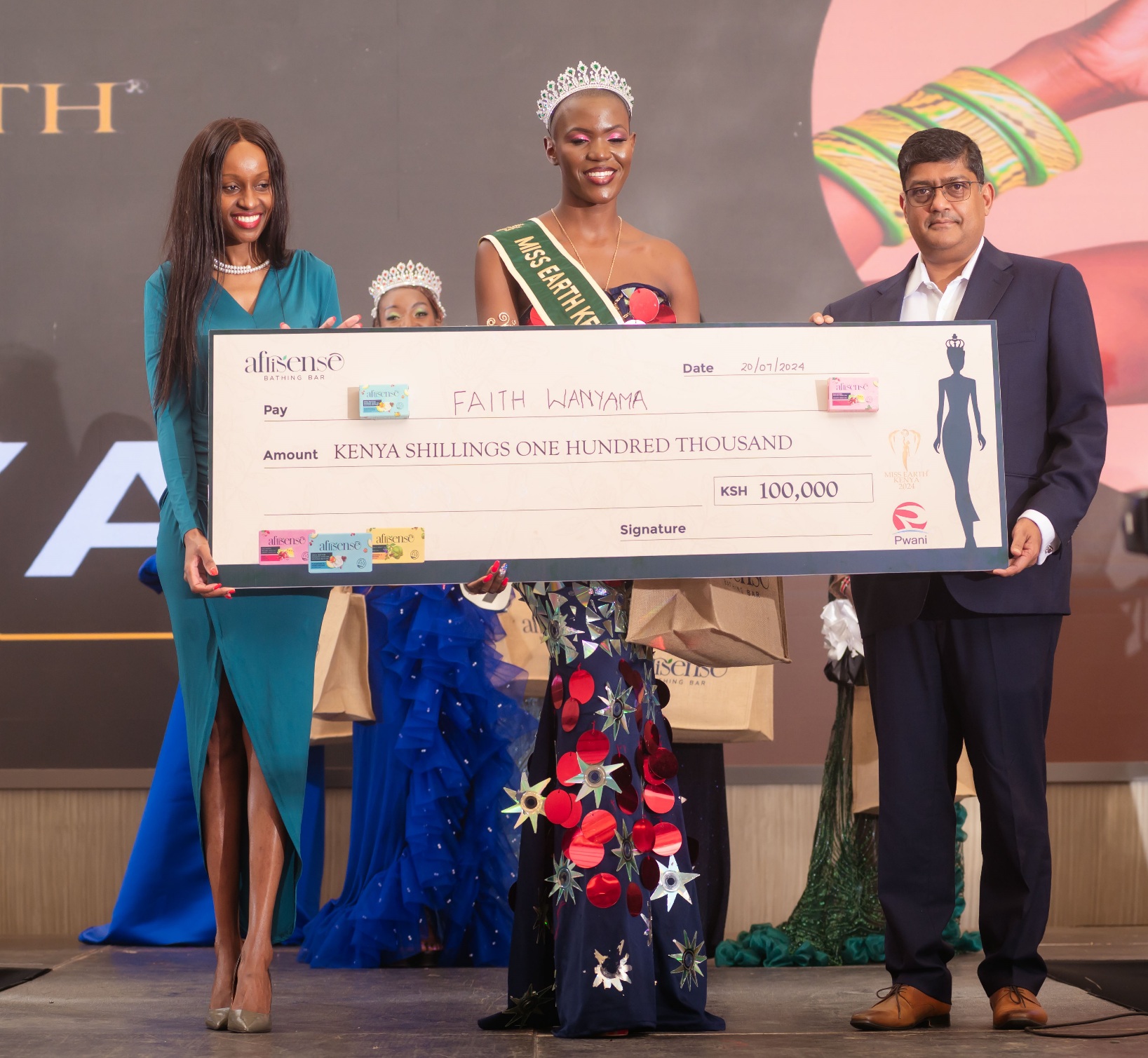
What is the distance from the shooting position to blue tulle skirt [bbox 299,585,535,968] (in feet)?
9.87

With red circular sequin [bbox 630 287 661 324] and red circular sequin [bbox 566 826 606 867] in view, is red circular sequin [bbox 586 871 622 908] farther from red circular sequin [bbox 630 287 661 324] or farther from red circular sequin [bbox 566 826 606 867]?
red circular sequin [bbox 630 287 661 324]

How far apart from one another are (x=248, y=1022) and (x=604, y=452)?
110cm

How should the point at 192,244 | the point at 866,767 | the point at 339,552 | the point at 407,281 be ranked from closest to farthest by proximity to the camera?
1. the point at 339,552
2. the point at 192,244
3. the point at 866,767
4. the point at 407,281

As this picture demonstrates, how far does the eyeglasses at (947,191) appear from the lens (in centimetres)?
228

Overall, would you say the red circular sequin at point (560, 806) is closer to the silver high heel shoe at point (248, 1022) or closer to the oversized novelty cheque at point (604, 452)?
the oversized novelty cheque at point (604, 452)

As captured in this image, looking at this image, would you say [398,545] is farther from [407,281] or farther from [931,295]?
[407,281]

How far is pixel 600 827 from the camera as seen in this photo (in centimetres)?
213

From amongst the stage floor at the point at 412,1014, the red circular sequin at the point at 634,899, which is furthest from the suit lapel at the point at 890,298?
the stage floor at the point at 412,1014

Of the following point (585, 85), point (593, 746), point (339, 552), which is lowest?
point (593, 746)

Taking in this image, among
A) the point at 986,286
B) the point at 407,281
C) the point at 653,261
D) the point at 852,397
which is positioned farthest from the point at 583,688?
the point at 407,281

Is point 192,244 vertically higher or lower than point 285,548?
higher

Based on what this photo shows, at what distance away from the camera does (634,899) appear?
2107 millimetres

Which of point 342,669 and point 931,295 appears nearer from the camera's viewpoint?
point 931,295

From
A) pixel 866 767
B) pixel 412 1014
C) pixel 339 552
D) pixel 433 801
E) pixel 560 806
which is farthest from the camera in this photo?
pixel 866 767
